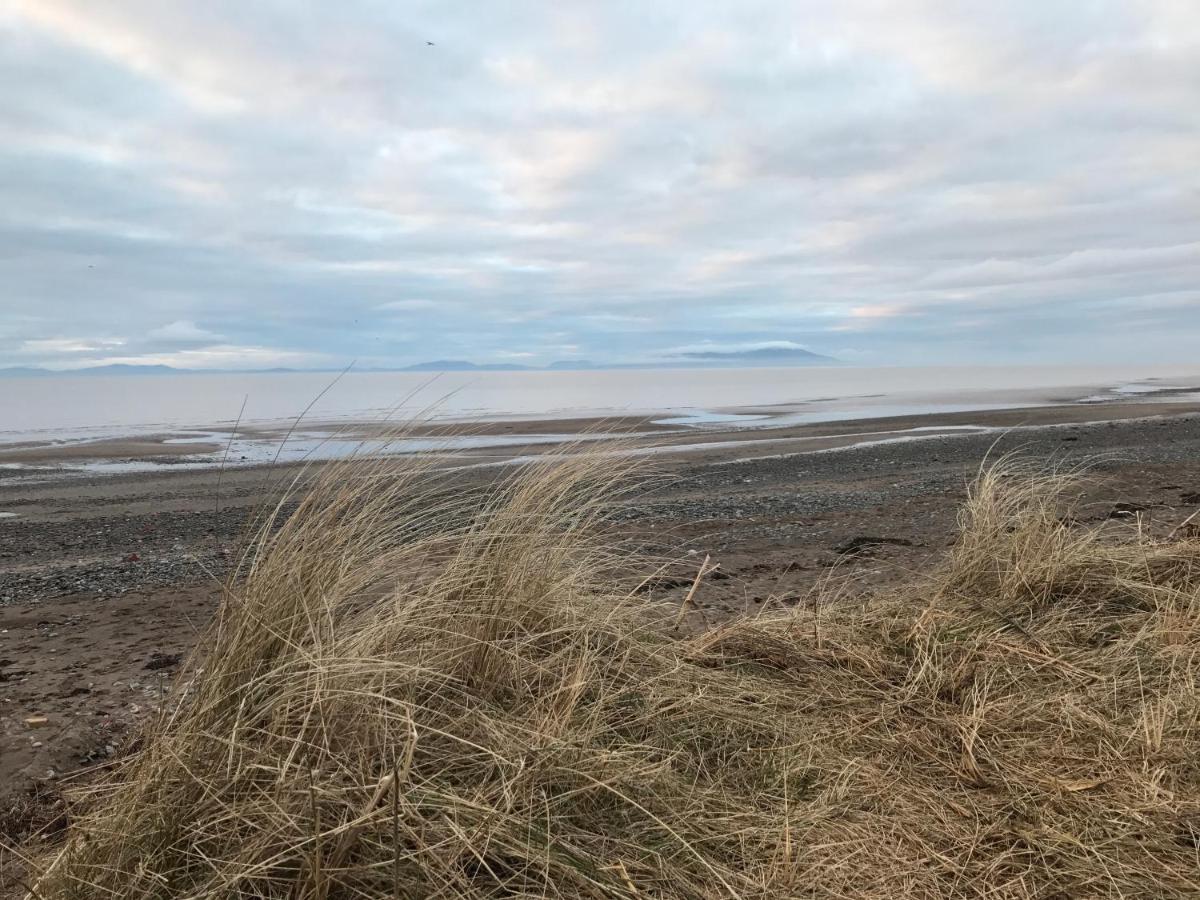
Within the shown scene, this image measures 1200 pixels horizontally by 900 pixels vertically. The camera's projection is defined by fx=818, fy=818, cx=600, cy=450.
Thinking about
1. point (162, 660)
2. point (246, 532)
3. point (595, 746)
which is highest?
point (246, 532)

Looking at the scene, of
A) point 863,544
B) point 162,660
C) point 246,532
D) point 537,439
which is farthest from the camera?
point 537,439

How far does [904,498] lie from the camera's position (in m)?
10.1

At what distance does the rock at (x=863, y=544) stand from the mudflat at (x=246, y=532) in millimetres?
24

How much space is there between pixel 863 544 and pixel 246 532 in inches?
211

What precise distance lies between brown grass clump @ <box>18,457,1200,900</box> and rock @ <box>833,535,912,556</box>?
2810 mm

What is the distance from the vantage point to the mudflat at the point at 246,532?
12.5ft

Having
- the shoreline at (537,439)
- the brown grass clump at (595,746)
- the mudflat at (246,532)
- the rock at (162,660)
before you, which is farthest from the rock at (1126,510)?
the shoreline at (537,439)

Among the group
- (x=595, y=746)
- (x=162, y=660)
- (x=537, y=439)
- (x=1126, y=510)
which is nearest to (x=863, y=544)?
(x=1126, y=510)

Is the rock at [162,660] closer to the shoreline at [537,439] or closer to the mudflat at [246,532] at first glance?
the mudflat at [246,532]

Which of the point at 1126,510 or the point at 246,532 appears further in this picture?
the point at 1126,510

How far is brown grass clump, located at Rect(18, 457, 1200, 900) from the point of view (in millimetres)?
2027

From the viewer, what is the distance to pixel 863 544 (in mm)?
6992

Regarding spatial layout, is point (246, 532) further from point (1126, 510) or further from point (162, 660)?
point (1126, 510)

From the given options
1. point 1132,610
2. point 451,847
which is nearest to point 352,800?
point 451,847
